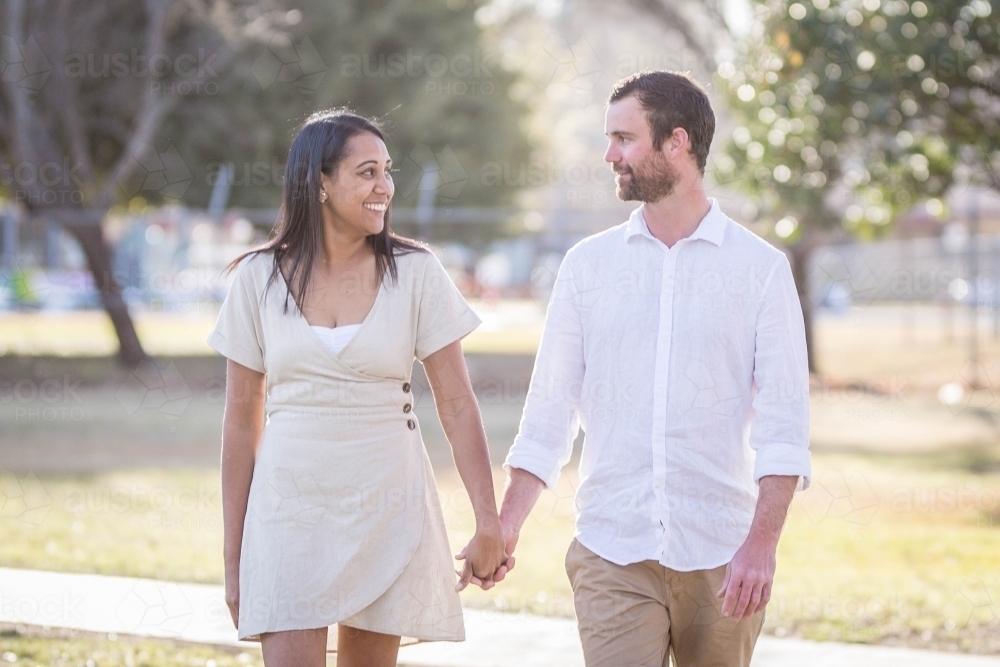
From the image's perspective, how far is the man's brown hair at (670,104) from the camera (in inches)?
138

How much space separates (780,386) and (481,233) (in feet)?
87.6

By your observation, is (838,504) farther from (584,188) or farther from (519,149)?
(584,188)

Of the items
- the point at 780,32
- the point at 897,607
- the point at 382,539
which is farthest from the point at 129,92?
the point at 382,539

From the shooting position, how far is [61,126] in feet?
72.1

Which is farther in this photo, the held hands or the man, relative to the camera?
the held hands

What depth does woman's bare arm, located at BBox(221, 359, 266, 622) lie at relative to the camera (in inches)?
140

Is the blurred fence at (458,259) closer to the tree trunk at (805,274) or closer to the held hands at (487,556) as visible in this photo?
the tree trunk at (805,274)

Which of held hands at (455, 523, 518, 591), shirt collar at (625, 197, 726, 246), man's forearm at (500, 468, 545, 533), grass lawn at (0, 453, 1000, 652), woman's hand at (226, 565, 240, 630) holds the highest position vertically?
shirt collar at (625, 197, 726, 246)

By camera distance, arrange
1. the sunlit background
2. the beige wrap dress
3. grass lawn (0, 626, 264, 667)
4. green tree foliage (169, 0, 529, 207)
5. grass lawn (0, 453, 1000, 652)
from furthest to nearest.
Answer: green tree foliage (169, 0, 529, 207)
the sunlit background
grass lawn (0, 453, 1000, 652)
grass lawn (0, 626, 264, 667)
the beige wrap dress

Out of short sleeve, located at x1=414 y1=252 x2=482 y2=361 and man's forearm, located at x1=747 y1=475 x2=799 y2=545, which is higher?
short sleeve, located at x1=414 y1=252 x2=482 y2=361

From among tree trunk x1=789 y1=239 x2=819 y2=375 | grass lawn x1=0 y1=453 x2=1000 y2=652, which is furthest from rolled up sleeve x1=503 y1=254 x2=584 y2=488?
tree trunk x1=789 y1=239 x2=819 y2=375

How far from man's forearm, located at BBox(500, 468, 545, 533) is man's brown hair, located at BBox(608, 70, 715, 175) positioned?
962 mm

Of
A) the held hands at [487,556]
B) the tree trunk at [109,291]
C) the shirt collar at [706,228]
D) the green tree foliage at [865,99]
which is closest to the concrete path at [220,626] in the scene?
the held hands at [487,556]

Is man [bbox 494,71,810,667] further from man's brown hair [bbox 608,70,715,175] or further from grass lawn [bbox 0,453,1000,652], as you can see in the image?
grass lawn [bbox 0,453,1000,652]
